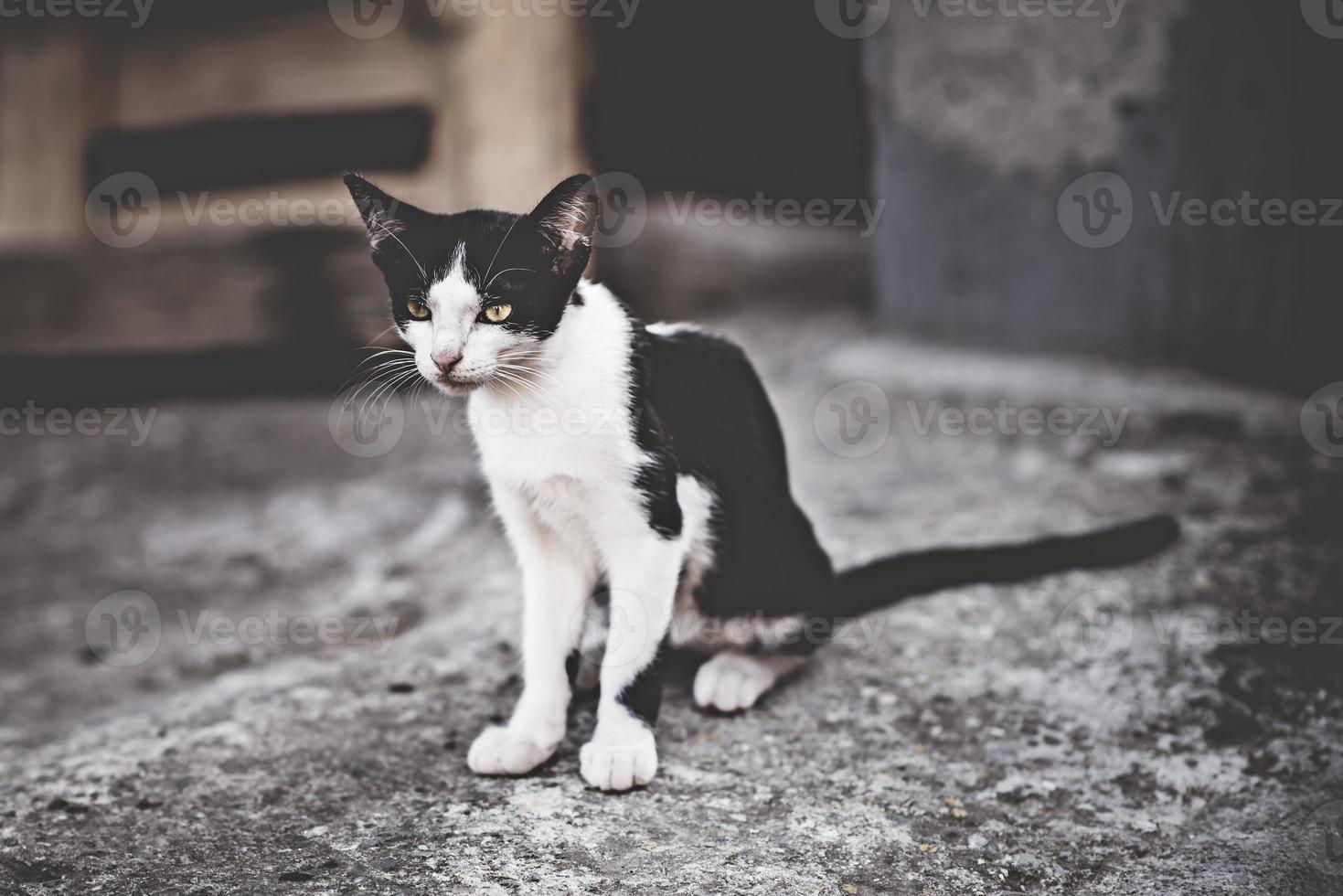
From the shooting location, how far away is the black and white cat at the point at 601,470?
1775mm

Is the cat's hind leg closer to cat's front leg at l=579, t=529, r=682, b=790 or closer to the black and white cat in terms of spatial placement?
the black and white cat

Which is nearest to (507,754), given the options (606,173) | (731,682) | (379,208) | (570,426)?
Answer: (731,682)

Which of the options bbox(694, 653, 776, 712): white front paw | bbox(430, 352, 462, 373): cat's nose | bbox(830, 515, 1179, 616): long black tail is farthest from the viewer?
bbox(830, 515, 1179, 616): long black tail

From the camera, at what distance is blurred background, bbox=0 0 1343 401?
381 centimetres

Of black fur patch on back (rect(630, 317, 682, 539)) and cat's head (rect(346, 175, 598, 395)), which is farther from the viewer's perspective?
black fur patch on back (rect(630, 317, 682, 539))

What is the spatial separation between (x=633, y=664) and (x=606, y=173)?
13.4 ft

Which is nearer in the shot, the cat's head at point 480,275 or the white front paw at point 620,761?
the cat's head at point 480,275

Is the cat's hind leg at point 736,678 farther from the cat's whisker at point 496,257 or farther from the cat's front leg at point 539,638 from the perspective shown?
the cat's whisker at point 496,257

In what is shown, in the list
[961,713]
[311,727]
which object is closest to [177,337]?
[311,727]

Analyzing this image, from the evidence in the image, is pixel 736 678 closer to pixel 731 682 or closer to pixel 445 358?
pixel 731 682

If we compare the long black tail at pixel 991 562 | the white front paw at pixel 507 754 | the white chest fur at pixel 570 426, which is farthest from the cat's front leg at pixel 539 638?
the long black tail at pixel 991 562

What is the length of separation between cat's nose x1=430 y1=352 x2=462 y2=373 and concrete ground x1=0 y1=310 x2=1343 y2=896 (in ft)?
2.51

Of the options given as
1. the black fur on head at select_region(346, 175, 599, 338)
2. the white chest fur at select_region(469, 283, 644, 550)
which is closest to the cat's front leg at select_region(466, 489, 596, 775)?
the white chest fur at select_region(469, 283, 644, 550)

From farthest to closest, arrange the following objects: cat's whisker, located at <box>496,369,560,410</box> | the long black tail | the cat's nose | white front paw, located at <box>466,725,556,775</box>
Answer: the long black tail → white front paw, located at <box>466,725,556,775</box> → cat's whisker, located at <box>496,369,560,410</box> → the cat's nose
